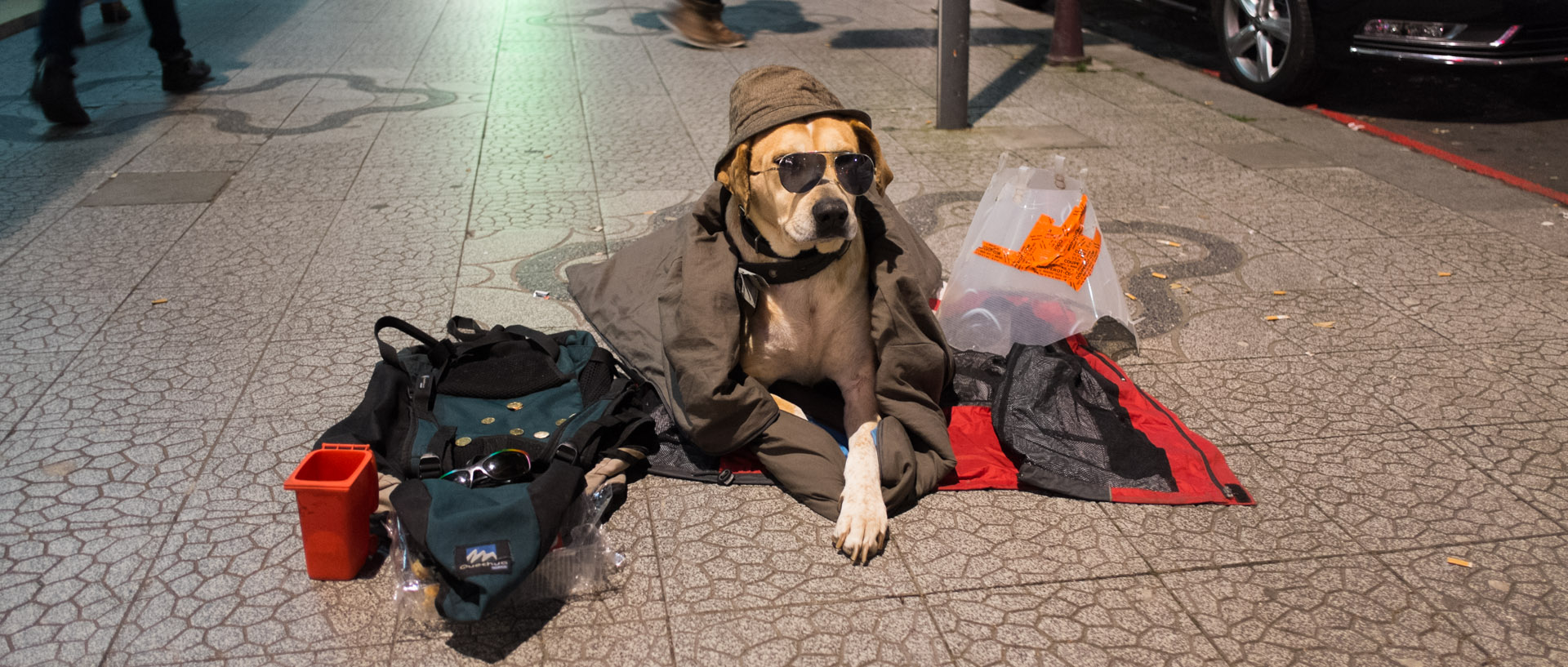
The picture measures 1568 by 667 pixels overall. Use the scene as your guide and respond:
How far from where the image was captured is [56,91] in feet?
22.3

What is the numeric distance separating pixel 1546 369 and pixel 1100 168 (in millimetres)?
2913

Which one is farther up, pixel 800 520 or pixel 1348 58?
pixel 1348 58

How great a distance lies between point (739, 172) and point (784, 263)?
0.30m

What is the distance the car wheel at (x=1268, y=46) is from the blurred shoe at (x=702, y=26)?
4214 millimetres

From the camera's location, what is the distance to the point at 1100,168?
641 centimetres

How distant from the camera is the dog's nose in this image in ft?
9.53

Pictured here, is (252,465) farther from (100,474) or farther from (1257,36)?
(1257,36)

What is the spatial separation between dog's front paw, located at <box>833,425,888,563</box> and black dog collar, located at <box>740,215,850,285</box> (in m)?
0.53

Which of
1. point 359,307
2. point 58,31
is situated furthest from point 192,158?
point 359,307

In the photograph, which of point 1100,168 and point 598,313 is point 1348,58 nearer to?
point 1100,168

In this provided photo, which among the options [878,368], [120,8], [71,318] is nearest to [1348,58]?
[878,368]

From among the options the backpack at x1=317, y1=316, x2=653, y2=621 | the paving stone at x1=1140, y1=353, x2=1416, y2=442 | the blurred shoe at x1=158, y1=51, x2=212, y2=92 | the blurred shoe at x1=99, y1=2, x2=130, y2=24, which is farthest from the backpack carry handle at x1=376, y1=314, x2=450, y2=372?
the blurred shoe at x1=99, y1=2, x2=130, y2=24

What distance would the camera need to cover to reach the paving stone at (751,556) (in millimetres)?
2742

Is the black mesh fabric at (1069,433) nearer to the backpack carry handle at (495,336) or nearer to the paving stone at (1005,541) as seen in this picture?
the paving stone at (1005,541)
